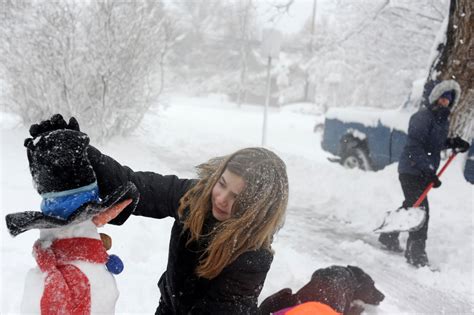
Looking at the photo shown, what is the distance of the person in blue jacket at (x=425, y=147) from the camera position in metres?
4.24

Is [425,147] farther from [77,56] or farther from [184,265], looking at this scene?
[77,56]

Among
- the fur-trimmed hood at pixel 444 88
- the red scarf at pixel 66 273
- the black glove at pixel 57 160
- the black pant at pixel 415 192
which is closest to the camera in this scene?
the red scarf at pixel 66 273

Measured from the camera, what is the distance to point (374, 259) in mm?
4477

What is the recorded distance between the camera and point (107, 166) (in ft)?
5.56

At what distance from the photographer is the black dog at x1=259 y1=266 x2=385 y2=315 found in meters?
2.65

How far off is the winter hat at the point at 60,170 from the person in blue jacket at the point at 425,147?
12.4 feet

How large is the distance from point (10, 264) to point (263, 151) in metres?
2.41

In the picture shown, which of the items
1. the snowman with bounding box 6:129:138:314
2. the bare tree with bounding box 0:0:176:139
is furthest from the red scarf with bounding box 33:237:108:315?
the bare tree with bounding box 0:0:176:139

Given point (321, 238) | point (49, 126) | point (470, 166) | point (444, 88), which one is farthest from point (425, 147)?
point (49, 126)

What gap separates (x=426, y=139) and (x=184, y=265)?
3345 mm

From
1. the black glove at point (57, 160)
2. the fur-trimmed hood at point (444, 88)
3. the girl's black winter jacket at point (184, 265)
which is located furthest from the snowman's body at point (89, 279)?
the fur-trimmed hood at point (444, 88)

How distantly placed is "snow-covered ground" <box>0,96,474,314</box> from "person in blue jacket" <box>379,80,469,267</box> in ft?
0.82

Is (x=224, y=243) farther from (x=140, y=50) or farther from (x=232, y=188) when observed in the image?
(x=140, y=50)

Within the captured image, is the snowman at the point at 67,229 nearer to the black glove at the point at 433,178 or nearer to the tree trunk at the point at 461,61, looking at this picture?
the black glove at the point at 433,178
